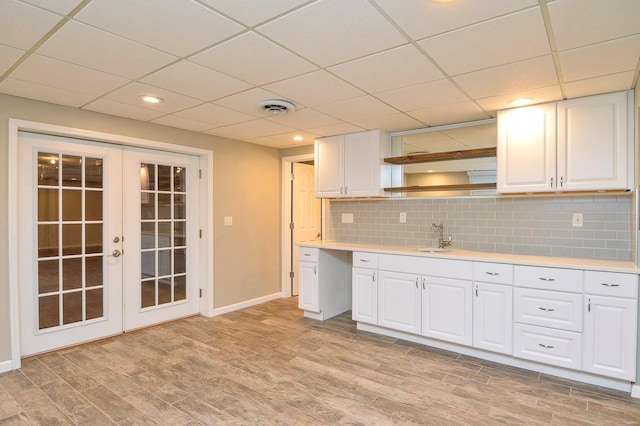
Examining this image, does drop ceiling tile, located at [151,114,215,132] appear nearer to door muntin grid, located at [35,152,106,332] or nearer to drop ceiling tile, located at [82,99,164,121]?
drop ceiling tile, located at [82,99,164,121]

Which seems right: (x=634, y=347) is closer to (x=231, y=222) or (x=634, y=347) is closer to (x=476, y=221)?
(x=476, y=221)

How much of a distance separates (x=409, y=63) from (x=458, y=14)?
60cm

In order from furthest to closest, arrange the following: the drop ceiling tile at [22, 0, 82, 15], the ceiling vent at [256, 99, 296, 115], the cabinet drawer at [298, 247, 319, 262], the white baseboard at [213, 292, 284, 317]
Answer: the white baseboard at [213, 292, 284, 317] < the cabinet drawer at [298, 247, 319, 262] < the ceiling vent at [256, 99, 296, 115] < the drop ceiling tile at [22, 0, 82, 15]

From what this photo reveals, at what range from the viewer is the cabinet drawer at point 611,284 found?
2574 millimetres

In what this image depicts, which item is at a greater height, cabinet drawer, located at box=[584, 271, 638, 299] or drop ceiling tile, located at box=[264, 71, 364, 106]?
drop ceiling tile, located at box=[264, 71, 364, 106]

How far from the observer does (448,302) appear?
3371 millimetres

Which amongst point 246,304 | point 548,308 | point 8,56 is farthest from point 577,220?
point 8,56

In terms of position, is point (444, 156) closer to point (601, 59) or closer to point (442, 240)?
point (442, 240)

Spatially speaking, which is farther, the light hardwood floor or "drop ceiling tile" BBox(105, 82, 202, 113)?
"drop ceiling tile" BBox(105, 82, 202, 113)

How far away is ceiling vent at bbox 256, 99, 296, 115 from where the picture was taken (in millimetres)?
3131

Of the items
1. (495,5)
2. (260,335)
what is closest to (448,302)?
(260,335)

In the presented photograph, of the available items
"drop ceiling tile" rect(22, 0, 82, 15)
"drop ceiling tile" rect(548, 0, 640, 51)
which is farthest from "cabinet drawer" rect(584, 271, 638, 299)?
"drop ceiling tile" rect(22, 0, 82, 15)

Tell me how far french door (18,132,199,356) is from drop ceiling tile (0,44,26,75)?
100 centimetres

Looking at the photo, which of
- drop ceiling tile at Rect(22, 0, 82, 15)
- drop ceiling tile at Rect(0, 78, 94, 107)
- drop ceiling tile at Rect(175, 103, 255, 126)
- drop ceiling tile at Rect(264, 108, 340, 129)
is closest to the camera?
drop ceiling tile at Rect(22, 0, 82, 15)
